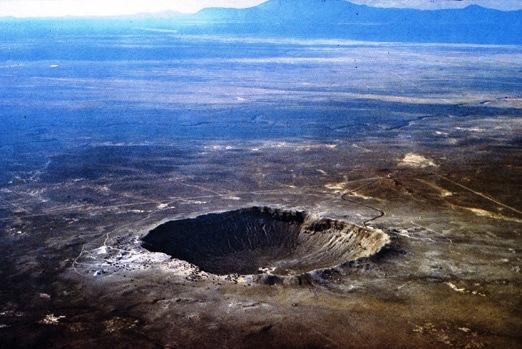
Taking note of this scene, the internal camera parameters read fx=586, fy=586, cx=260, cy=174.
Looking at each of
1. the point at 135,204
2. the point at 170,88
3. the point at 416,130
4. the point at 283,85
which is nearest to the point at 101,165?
the point at 135,204

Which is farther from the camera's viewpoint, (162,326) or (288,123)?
(288,123)

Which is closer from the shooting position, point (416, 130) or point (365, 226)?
point (365, 226)

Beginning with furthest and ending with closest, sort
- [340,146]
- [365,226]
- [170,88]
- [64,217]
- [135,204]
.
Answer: [170,88], [340,146], [135,204], [64,217], [365,226]

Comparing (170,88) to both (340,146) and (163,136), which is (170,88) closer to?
(163,136)

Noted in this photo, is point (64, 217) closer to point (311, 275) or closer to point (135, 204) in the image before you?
point (135, 204)

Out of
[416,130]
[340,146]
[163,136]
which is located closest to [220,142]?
[163,136]

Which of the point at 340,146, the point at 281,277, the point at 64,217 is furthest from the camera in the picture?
the point at 340,146
